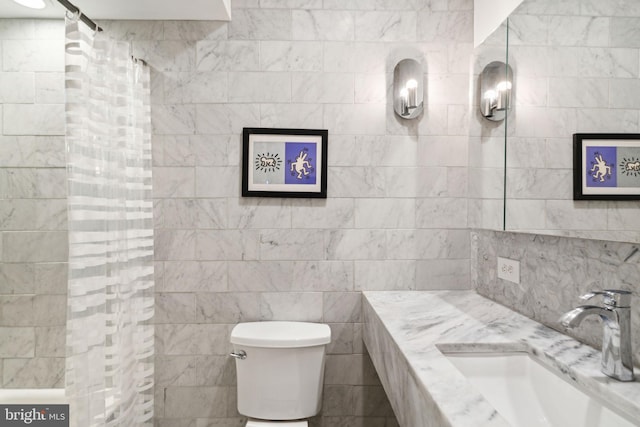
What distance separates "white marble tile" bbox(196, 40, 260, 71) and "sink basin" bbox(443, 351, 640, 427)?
161 cm

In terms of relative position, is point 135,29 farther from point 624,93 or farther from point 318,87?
point 624,93

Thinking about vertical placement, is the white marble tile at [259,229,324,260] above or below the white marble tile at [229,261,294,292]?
above

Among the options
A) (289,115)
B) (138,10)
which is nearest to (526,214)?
(289,115)

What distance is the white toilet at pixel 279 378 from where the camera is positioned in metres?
1.81

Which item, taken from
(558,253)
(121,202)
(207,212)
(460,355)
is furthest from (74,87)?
(558,253)

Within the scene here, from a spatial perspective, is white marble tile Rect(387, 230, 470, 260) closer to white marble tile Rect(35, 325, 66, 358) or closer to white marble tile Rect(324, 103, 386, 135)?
white marble tile Rect(324, 103, 386, 135)

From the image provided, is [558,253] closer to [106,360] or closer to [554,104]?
[554,104]

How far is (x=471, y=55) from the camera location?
6.95 ft

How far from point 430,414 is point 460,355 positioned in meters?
0.41

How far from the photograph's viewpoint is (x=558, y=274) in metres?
1.43

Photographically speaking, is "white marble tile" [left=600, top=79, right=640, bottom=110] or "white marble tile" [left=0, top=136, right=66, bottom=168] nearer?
"white marble tile" [left=600, top=79, right=640, bottom=110]

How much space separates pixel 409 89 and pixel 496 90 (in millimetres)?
417

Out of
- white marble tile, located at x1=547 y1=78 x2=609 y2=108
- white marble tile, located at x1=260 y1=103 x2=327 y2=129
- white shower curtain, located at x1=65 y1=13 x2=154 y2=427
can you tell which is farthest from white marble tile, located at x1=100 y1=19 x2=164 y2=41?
white marble tile, located at x1=547 y1=78 x2=609 y2=108

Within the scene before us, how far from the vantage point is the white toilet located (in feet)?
5.94
